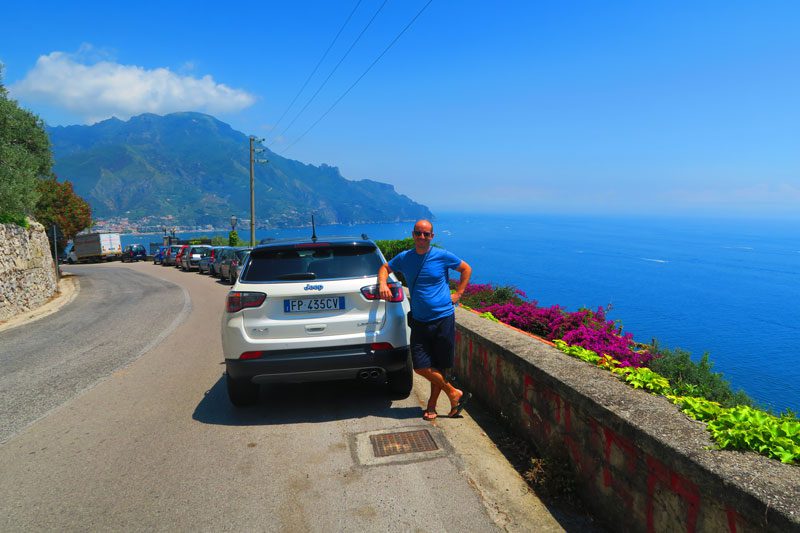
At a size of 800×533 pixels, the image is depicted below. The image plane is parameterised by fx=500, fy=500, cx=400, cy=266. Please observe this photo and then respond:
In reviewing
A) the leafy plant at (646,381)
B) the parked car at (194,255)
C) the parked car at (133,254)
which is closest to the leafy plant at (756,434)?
the leafy plant at (646,381)

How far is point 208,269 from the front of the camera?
102ft

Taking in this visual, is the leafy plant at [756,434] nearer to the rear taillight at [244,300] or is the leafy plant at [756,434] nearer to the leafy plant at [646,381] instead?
the leafy plant at [646,381]

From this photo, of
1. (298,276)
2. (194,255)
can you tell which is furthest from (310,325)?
(194,255)

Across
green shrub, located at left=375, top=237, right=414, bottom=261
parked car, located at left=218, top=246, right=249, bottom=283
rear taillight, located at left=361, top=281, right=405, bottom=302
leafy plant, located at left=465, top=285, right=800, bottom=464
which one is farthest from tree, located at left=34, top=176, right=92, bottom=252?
rear taillight, located at left=361, top=281, right=405, bottom=302

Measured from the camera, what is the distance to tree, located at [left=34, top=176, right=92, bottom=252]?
33.2 metres

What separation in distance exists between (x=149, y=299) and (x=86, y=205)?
2916 cm

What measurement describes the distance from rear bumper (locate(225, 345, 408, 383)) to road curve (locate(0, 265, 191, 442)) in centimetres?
245

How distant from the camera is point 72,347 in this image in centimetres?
948

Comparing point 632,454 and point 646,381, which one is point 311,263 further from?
point 632,454

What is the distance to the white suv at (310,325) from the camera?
4836 millimetres

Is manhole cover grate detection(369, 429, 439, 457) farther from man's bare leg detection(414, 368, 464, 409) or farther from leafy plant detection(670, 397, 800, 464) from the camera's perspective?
leafy plant detection(670, 397, 800, 464)

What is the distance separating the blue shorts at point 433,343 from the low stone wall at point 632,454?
49cm

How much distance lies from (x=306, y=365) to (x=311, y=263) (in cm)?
105

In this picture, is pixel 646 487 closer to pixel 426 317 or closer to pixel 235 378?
pixel 426 317
